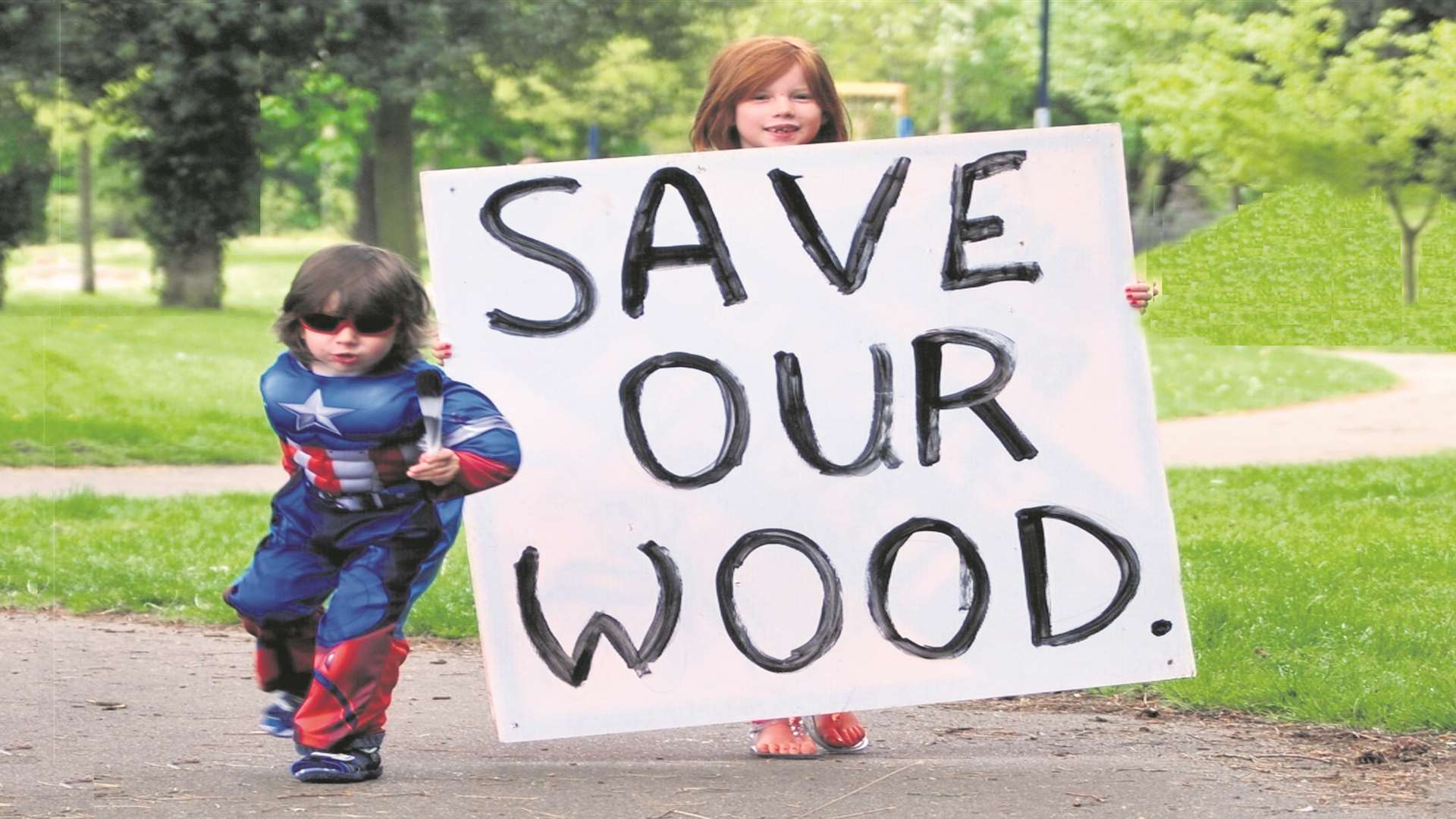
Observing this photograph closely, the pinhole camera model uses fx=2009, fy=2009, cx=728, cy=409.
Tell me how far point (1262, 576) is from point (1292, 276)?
198cm

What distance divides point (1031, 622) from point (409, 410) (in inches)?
53.3

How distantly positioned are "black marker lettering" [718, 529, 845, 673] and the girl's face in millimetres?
855

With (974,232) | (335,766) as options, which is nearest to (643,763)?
(335,766)

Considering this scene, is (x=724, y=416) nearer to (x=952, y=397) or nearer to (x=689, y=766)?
(x=952, y=397)

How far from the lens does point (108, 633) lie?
19.6 feet

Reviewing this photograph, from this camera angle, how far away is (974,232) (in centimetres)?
421

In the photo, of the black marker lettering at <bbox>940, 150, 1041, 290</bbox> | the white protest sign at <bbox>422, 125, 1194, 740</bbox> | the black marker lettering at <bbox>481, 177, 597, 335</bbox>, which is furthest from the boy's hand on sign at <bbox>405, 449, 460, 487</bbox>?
the black marker lettering at <bbox>940, 150, 1041, 290</bbox>

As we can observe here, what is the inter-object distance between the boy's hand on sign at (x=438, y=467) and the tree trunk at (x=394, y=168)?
1243cm

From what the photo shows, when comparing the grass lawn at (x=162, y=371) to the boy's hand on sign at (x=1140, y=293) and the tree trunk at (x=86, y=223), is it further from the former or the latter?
the boy's hand on sign at (x=1140, y=293)

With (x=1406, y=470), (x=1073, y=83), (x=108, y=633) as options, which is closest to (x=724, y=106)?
(x=108, y=633)

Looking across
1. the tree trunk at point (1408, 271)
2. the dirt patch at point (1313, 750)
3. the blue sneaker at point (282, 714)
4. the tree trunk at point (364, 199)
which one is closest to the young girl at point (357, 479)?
the blue sneaker at point (282, 714)

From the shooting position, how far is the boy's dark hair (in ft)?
12.5

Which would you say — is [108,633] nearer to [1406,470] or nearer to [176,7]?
[1406,470]

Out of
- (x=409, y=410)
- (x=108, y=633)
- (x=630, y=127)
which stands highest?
(x=630, y=127)
